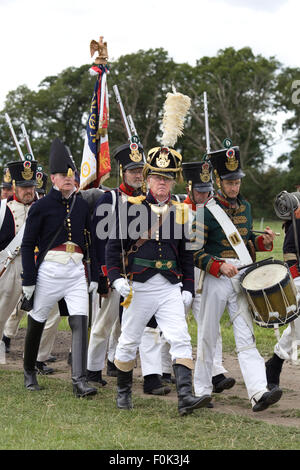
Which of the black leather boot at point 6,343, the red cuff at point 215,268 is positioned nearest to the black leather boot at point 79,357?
the red cuff at point 215,268

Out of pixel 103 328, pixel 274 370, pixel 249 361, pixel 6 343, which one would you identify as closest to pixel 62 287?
pixel 103 328

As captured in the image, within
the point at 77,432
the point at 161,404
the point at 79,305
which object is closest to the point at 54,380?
the point at 79,305

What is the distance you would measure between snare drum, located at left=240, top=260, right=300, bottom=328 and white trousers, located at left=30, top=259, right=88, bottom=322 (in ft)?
5.31

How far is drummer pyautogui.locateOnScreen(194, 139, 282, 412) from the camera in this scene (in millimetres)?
6305

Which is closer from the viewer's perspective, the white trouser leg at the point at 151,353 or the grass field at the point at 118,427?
the grass field at the point at 118,427

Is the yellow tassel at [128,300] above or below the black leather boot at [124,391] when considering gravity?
above

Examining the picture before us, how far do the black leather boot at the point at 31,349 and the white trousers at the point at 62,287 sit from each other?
19 cm

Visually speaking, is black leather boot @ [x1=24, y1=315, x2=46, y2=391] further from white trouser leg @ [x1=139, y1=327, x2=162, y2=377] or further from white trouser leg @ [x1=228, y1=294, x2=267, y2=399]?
white trouser leg @ [x1=228, y1=294, x2=267, y2=399]

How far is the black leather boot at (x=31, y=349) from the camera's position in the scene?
7.12 m

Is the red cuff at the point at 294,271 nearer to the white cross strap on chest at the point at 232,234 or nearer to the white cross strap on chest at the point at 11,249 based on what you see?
the white cross strap on chest at the point at 232,234

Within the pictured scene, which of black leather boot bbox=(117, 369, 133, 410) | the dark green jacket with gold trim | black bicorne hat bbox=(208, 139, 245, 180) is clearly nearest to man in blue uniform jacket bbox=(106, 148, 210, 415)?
black leather boot bbox=(117, 369, 133, 410)

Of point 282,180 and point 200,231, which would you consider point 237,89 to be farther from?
point 200,231

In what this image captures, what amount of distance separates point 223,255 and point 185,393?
130 centimetres

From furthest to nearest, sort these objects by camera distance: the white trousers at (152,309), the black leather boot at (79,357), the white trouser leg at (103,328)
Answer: the white trouser leg at (103,328) → the black leather boot at (79,357) → the white trousers at (152,309)
